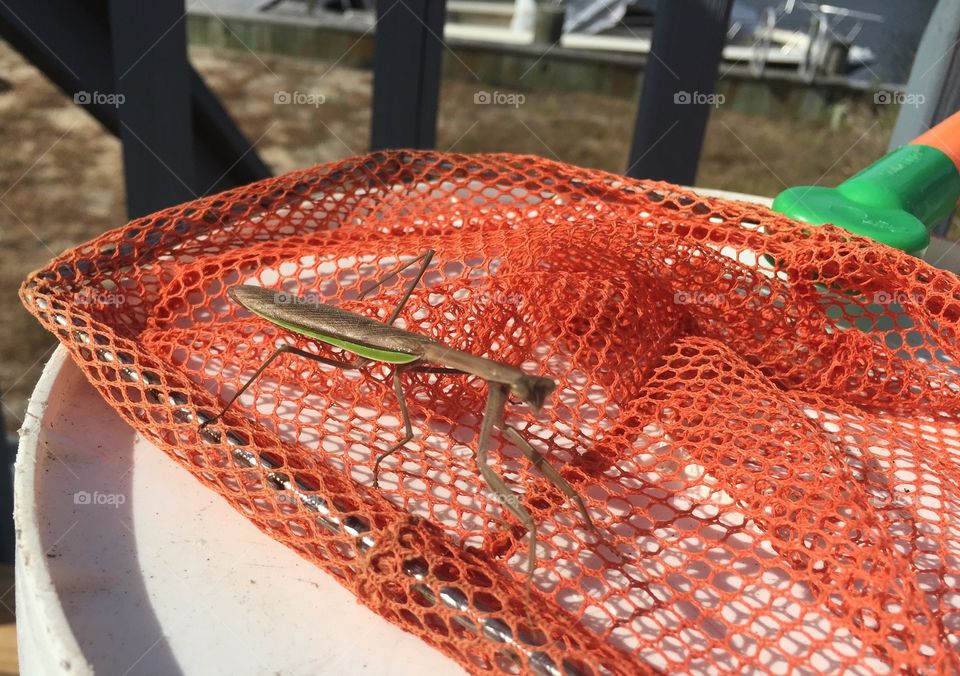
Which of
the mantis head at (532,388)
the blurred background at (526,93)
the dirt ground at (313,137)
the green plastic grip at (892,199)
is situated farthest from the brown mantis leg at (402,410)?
the blurred background at (526,93)

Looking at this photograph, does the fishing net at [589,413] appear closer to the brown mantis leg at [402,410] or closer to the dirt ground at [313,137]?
the brown mantis leg at [402,410]

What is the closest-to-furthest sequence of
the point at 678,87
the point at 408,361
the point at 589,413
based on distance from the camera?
the point at 408,361 → the point at 589,413 → the point at 678,87

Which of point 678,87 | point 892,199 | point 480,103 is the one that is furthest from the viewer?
point 480,103

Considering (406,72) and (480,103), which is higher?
(406,72)

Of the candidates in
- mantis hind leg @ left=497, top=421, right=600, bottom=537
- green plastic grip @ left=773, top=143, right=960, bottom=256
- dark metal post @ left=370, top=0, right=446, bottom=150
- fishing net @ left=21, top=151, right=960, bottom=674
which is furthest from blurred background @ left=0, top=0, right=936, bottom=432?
mantis hind leg @ left=497, top=421, right=600, bottom=537

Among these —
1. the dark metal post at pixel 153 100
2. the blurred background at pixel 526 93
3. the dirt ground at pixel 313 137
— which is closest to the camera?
the dark metal post at pixel 153 100

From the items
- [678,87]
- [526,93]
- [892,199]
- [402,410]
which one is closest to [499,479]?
[402,410]

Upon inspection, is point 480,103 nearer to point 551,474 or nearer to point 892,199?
point 892,199
